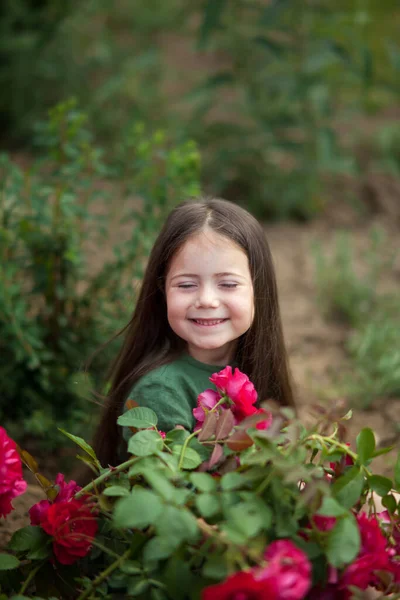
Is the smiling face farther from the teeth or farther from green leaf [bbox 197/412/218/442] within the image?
green leaf [bbox 197/412/218/442]

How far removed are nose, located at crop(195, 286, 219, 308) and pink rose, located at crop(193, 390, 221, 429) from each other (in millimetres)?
262

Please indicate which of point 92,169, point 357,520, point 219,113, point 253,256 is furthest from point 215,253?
point 219,113

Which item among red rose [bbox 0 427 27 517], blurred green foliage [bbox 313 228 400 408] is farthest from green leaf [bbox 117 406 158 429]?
blurred green foliage [bbox 313 228 400 408]

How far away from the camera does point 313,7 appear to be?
13.5 ft

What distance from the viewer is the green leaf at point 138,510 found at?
1.10m

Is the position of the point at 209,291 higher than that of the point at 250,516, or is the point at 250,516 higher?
the point at 209,291

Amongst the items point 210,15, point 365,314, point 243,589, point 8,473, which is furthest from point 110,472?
point 210,15

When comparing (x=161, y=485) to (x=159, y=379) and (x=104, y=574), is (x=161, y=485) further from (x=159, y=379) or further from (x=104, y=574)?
(x=159, y=379)

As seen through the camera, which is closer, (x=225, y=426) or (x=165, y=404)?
(x=225, y=426)

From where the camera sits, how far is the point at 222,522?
121 centimetres

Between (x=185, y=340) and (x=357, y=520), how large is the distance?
0.74 metres

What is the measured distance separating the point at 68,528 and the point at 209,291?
633mm

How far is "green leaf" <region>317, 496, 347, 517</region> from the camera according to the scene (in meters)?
1.17

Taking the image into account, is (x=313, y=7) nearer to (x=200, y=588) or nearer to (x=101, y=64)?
(x=101, y=64)
